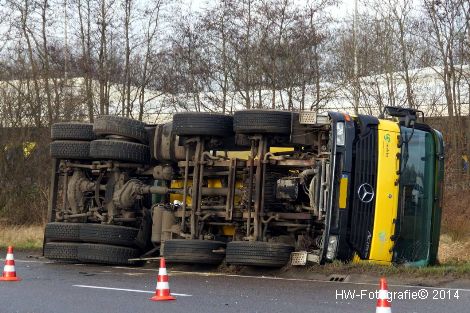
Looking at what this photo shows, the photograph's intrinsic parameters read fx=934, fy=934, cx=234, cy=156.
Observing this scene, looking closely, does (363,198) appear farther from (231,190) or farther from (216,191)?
(216,191)

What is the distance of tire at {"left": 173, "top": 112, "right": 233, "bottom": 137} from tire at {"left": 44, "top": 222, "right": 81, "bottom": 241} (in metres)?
2.42

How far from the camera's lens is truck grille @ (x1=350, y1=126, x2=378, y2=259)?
12.0 meters

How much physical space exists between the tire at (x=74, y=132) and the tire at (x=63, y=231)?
1.38 m

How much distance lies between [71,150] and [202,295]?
553 centimetres

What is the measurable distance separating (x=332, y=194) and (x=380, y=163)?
2.67 feet

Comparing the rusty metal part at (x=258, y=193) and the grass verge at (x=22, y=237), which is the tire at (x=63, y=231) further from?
the grass verge at (x=22, y=237)

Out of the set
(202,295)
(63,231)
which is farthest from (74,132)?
(202,295)

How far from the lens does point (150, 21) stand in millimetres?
26312

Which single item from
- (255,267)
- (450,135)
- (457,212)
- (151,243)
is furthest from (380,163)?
(450,135)

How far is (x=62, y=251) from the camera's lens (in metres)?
14.2

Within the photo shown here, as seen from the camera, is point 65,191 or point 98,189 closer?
point 98,189

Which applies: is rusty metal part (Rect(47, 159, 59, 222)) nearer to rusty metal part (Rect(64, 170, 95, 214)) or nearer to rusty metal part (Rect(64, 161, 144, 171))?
rusty metal part (Rect(64, 170, 95, 214))

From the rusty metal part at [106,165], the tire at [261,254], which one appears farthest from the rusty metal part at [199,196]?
the rusty metal part at [106,165]

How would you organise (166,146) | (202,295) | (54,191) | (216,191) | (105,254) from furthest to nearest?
1. (54,191)
2. (166,146)
3. (105,254)
4. (216,191)
5. (202,295)
